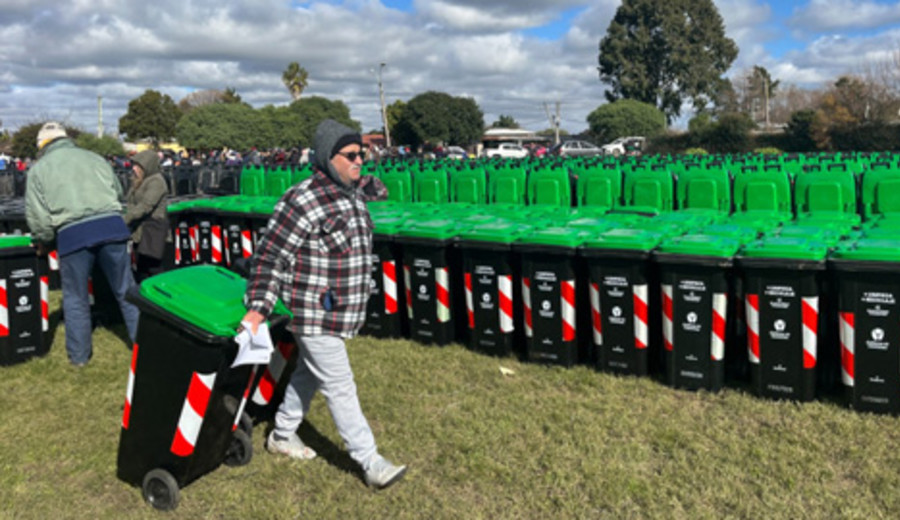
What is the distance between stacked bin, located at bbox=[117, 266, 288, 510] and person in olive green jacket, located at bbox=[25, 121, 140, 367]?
81.6 inches

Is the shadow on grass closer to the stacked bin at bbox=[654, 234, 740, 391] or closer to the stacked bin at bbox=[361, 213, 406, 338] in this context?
the stacked bin at bbox=[361, 213, 406, 338]

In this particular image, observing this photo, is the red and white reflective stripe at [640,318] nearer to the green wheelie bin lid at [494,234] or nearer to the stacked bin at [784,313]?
the stacked bin at [784,313]

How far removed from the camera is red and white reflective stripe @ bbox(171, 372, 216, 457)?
3371mm

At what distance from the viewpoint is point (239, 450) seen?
400 centimetres

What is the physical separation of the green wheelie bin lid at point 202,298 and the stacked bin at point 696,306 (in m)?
2.81

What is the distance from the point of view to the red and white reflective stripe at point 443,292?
611 centimetres

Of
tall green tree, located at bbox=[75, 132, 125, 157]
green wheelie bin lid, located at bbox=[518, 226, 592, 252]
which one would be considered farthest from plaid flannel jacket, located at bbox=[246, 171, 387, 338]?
tall green tree, located at bbox=[75, 132, 125, 157]

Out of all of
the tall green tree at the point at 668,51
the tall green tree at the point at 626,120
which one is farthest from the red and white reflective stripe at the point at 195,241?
the tall green tree at the point at 668,51

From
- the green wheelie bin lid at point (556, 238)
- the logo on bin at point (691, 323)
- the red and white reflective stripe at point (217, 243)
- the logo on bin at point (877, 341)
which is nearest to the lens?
the logo on bin at point (877, 341)

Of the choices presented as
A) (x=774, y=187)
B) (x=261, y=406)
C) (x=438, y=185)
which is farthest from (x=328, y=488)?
(x=438, y=185)

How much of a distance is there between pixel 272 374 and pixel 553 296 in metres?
2.35

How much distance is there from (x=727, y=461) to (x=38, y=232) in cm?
536

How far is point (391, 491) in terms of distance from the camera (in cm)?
372

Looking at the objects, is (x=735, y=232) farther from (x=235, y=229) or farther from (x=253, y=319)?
(x=235, y=229)
